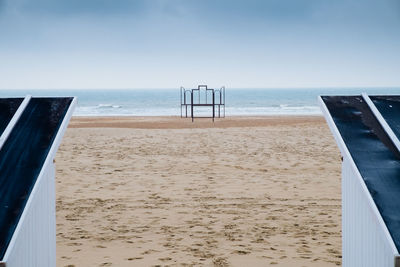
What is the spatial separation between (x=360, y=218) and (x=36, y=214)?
1844mm

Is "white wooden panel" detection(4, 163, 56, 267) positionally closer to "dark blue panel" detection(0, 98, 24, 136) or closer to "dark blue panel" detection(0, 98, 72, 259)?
"dark blue panel" detection(0, 98, 72, 259)

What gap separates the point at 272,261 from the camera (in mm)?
6148

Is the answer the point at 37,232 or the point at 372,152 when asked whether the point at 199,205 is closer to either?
the point at 37,232

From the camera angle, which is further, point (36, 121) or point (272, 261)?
point (272, 261)

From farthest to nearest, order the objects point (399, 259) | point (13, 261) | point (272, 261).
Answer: point (272, 261) < point (13, 261) < point (399, 259)

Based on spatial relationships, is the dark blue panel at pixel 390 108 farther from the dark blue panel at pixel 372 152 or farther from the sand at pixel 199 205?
the sand at pixel 199 205

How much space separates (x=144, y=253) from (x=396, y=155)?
4.04 metres

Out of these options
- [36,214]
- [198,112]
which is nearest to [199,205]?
[36,214]

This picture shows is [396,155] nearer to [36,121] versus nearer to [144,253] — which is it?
[36,121]

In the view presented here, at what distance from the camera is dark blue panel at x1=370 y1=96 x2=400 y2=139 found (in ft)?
11.1

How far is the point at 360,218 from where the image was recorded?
3.18 metres

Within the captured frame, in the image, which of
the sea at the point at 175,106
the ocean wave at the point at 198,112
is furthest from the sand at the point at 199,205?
the ocean wave at the point at 198,112

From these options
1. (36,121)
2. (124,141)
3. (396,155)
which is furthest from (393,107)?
(124,141)

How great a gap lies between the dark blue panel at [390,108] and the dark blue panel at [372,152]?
77 millimetres
